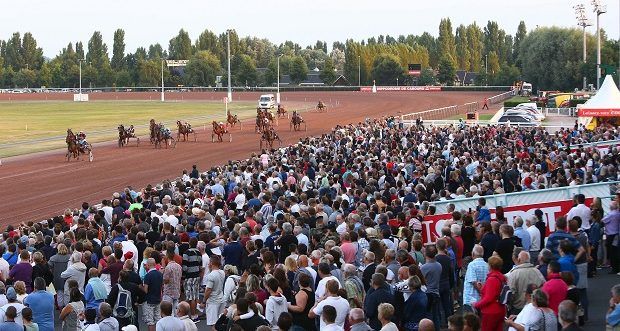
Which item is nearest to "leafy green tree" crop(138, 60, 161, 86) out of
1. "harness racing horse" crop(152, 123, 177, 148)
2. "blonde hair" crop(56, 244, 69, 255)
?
"harness racing horse" crop(152, 123, 177, 148)

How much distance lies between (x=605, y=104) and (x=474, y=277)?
2920 cm

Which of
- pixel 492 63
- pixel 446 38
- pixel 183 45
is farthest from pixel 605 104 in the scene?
pixel 183 45

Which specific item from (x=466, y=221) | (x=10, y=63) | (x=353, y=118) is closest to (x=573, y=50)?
(x=353, y=118)

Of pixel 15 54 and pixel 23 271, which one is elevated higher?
pixel 15 54

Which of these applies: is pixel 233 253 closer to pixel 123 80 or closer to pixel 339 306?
pixel 339 306

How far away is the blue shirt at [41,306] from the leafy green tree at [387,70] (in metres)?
124

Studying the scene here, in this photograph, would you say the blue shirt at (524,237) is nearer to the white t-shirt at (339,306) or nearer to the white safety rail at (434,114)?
the white t-shirt at (339,306)

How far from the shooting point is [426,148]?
29266 mm

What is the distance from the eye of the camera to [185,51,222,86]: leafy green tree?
5600 inches

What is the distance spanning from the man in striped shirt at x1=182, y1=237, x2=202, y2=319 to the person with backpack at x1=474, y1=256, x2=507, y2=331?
4.45 meters

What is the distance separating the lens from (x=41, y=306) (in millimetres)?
11070

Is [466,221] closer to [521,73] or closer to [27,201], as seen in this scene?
[27,201]

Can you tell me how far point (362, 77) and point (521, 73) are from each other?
1371 inches

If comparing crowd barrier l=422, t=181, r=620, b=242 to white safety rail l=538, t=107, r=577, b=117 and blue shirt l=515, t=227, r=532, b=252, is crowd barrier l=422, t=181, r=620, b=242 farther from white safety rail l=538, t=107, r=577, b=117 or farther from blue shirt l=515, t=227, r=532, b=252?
white safety rail l=538, t=107, r=577, b=117
